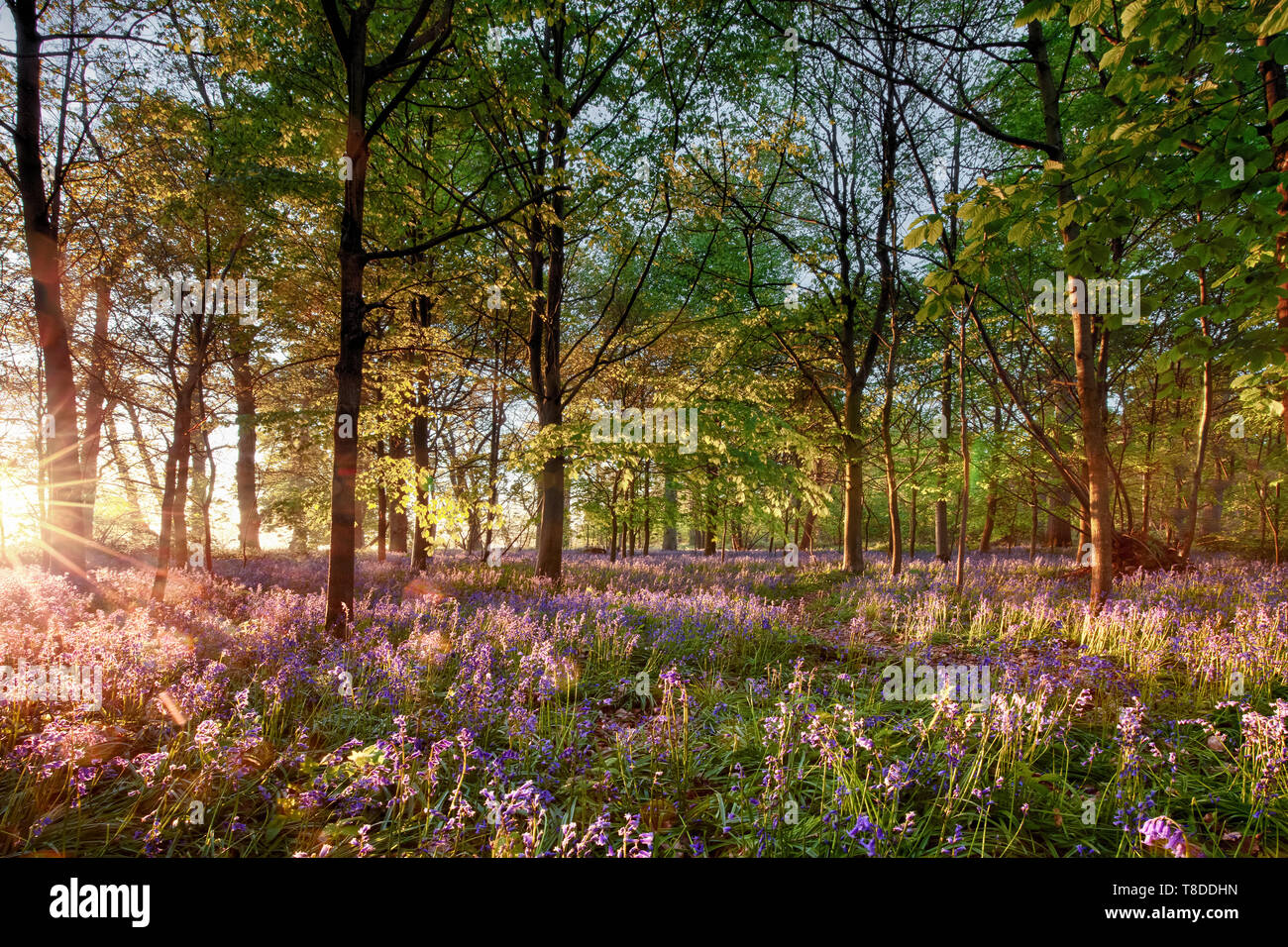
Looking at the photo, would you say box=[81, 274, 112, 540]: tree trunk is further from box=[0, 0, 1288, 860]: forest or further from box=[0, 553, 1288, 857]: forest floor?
box=[0, 553, 1288, 857]: forest floor

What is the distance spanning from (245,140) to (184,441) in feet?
15.3

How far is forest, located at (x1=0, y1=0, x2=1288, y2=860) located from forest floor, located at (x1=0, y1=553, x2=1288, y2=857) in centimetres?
4

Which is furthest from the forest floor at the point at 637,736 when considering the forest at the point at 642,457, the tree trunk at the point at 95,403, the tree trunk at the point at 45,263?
the tree trunk at the point at 95,403

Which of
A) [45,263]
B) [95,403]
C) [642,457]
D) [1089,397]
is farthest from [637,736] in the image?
[95,403]

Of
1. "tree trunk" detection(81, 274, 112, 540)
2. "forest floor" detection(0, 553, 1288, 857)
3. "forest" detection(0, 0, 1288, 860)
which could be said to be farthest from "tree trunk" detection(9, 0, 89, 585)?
"tree trunk" detection(81, 274, 112, 540)

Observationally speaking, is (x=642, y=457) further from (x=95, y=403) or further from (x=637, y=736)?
(x=95, y=403)

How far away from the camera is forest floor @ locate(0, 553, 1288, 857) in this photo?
7.89 ft

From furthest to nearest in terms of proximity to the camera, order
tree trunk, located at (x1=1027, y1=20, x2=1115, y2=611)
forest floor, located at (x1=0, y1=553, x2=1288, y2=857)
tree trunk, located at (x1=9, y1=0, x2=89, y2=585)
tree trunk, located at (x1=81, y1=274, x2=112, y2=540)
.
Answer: tree trunk, located at (x1=81, y1=274, x2=112, y2=540)
tree trunk, located at (x1=9, y1=0, x2=89, y2=585)
tree trunk, located at (x1=1027, y1=20, x2=1115, y2=611)
forest floor, located at (x1=0, y1=553, x2=1288, y2=857)

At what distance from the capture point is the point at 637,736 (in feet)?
11.8

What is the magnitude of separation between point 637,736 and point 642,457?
5548 millimetres

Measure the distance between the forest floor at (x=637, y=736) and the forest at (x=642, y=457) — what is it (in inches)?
1.6
